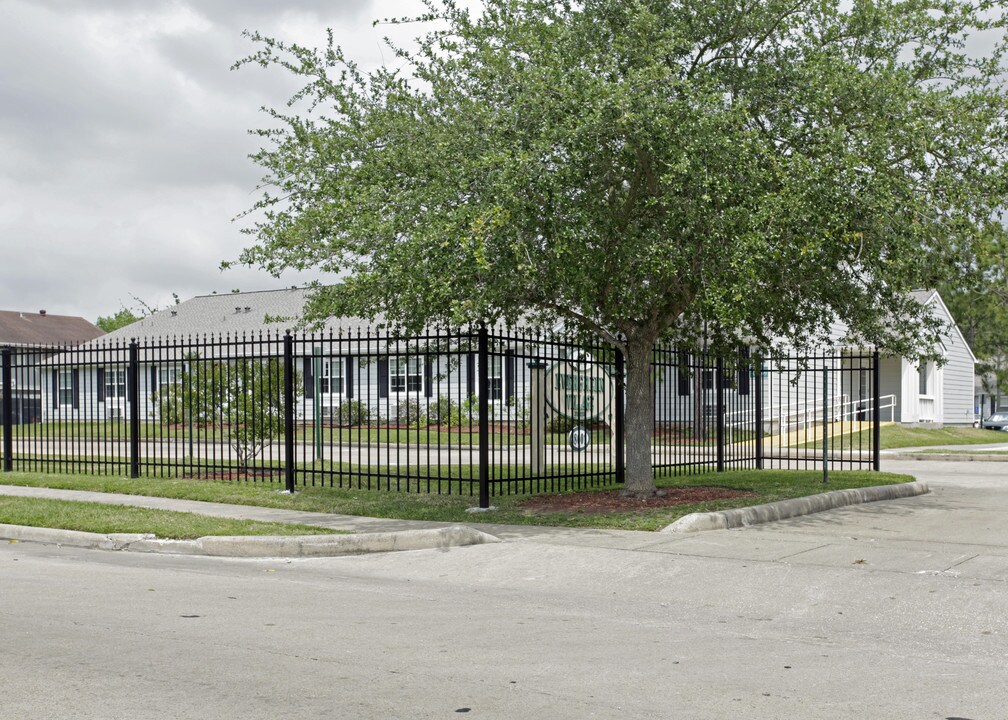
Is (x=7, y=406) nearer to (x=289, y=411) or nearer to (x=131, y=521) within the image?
(x=289, y=411)

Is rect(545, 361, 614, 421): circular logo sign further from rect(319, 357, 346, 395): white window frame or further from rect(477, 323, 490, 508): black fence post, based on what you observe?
rect(319, 357, 346, 395): white window frame

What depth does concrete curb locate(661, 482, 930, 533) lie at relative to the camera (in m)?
12.8

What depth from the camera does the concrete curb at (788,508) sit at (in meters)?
12.8

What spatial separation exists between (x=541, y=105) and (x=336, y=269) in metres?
3.44

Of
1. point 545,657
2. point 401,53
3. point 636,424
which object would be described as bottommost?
point 545,657

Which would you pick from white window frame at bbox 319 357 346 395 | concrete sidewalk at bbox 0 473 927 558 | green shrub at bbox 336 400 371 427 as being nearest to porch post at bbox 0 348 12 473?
white window frame at bbox 319 357 346 395

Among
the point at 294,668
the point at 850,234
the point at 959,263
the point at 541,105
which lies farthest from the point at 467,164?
the point at 294,668

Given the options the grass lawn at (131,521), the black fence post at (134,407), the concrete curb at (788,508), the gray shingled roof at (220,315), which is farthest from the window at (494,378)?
the gray shingled roof at (220,315)

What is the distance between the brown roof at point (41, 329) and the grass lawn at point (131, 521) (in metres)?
64.2

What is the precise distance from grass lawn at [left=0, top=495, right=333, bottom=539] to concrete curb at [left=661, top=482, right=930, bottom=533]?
4224 mm

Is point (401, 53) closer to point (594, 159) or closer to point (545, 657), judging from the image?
point (594, 159)

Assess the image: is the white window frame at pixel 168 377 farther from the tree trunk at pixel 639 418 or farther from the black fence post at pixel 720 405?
the black fence post at pixel 720 405

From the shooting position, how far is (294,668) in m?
6.32

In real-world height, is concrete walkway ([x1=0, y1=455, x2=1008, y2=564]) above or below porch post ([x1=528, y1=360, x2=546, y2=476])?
below
